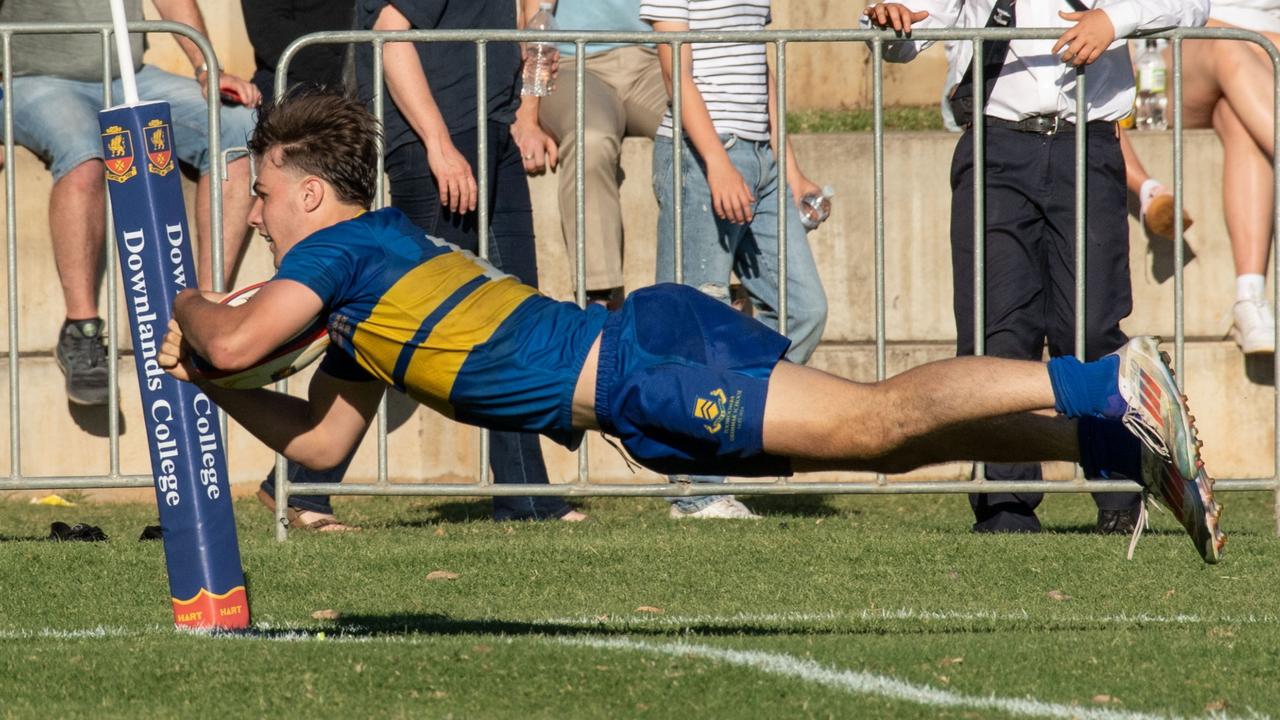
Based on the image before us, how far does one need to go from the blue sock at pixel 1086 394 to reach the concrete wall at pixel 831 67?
8402 mm

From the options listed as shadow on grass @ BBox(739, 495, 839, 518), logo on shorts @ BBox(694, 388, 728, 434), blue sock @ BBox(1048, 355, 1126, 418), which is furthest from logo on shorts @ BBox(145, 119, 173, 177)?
shadow on grass @ BBox(739, 495, 839, 518)

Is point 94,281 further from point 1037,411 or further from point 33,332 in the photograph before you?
point 1037,411

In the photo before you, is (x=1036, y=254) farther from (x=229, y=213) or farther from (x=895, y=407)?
(x=229, y=213)

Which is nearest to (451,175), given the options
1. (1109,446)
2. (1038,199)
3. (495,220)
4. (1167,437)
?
(495,220)

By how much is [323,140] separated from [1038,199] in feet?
11.1

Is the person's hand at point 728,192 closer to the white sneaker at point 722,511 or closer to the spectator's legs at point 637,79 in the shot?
the spectator's legs at point 637,79

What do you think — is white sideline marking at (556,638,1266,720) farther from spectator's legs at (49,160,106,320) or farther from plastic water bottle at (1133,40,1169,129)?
plastic water bottle at (1133,40,1169,129)

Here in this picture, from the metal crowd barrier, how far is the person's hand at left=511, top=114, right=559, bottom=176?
107cm

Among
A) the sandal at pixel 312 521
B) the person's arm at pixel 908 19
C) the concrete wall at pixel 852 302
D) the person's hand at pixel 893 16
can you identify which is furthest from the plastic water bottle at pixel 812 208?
the sandal at pixel 312 521

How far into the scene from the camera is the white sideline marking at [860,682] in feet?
14.6

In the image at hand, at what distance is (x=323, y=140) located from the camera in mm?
5520

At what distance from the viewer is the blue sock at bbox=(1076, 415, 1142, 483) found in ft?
17.2

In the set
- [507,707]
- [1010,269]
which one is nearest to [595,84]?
[1010,269]

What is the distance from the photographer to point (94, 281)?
28.9 feet
